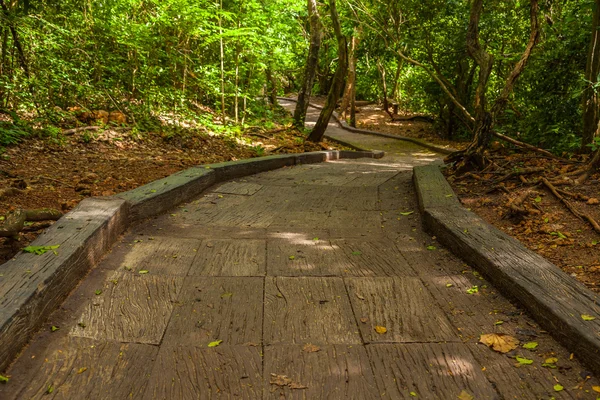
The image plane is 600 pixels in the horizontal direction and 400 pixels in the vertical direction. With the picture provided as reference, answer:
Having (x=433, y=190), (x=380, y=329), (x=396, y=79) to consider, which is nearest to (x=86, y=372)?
(x=380, y=329)

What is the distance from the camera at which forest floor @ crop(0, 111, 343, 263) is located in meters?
4.54

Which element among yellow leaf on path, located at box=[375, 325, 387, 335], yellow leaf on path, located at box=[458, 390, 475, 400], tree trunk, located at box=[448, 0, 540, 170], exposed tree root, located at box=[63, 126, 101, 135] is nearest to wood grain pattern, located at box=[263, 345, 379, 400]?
yellow leaf on path, located at box=[375, 325, 387, 335]

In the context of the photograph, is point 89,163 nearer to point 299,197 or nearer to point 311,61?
point 299,197

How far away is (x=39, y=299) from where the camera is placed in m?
2.46

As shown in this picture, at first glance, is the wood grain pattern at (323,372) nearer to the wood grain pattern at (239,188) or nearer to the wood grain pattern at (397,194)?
the wood grain pattern at (397,194)

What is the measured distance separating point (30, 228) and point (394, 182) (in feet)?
16.0

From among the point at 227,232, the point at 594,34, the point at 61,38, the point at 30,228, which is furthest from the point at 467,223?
the point at 61,38

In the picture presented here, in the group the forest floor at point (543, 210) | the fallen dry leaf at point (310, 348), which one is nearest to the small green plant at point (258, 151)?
the forest floor at point (543, 210)

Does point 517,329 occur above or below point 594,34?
below

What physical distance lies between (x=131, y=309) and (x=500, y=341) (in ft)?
6.32

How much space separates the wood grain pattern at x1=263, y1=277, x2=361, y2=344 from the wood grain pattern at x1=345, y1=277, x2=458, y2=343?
80 mm

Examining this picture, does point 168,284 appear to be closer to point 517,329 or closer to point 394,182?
point 517,329

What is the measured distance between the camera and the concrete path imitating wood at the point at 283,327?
2.13m

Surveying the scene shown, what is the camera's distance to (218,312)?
2.80 metres
